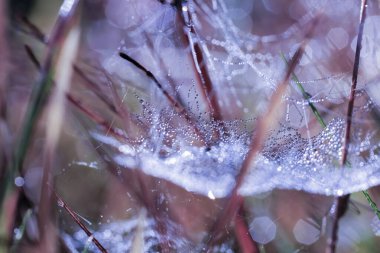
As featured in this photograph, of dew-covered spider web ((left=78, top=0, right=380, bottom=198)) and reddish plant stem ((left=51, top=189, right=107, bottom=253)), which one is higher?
dew-covered spider web ((left=78, top=0, right=380, bottom=198))

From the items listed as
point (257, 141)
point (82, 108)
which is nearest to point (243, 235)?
point (257, 141)

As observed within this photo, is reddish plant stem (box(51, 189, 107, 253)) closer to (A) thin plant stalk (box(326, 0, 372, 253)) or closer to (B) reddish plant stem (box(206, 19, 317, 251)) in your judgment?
(B) reddish plant stem (box(206, 19, 317, 251))

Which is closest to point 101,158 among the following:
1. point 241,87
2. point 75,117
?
point 75,117

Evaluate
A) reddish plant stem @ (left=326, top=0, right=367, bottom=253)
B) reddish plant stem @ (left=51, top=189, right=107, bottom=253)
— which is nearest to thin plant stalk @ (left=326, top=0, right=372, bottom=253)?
reddish plant stem @ (left=326, top=0, right=367, bottom=253)

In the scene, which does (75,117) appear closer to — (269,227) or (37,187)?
(37,187)

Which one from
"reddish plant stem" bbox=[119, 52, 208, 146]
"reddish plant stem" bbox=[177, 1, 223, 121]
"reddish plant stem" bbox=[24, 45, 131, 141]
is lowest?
"reddish plant stem" bbox=[24, 45, 131, 141]

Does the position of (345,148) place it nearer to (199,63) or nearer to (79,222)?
(199,63)

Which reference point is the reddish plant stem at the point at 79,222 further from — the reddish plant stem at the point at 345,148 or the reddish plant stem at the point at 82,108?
the reddish plant stem at the point at 345,148

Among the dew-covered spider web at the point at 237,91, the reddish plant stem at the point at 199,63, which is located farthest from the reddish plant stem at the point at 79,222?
the reddish plant stem at the point at 199,63
